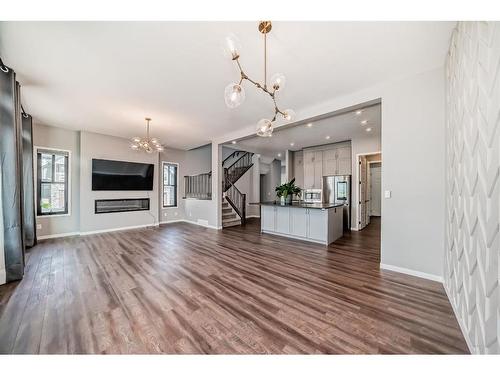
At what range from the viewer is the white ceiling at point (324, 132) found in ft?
14.4

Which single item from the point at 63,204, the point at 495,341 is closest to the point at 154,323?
the point at 495,341

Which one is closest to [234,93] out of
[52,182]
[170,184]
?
[52,182]

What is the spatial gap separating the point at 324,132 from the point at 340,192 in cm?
217

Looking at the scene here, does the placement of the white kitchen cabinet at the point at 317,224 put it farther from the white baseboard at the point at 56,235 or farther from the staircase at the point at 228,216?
the white baseboard at the point at 56,235

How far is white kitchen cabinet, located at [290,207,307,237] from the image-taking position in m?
4.74

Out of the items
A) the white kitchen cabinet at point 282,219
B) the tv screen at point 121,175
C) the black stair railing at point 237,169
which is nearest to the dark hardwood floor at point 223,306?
the white kitchen cabinet at point 282,219

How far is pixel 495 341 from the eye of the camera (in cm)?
116

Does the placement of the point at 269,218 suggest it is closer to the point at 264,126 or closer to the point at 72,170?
the point at 264,126

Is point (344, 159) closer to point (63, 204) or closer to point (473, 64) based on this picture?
point (473, 64)

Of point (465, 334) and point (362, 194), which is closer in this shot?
point (465, 334)

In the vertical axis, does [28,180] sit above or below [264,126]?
below

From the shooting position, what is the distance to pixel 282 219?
5.19 m

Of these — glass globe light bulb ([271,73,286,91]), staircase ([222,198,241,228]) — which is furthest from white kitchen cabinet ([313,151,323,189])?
glass globe light bulb ([271,73,286,91])

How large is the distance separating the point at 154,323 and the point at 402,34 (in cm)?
377
